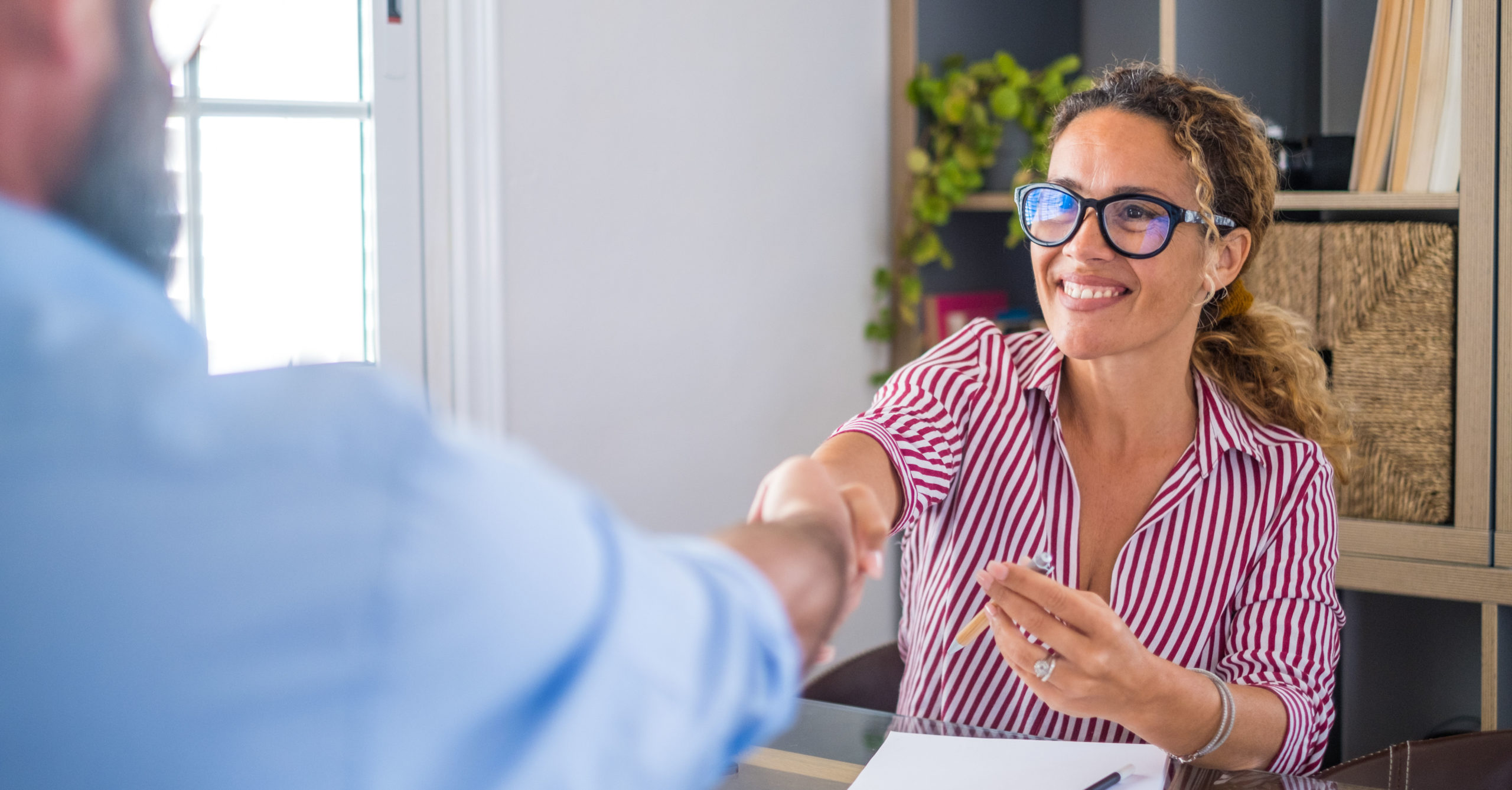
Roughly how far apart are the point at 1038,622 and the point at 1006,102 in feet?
6.09

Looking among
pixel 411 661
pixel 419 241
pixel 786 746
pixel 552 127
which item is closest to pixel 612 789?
pixel 411 661

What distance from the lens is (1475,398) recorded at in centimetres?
235

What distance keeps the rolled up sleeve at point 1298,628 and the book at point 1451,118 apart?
1.12 m

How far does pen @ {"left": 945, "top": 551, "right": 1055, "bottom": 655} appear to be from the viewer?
50.4 inches

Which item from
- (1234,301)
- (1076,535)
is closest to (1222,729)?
(1076,535)

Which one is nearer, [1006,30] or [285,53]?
[285,53]

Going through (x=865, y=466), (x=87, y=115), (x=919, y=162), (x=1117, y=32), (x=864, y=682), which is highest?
(x=1117, y=32)

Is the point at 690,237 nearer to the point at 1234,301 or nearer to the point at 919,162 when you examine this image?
the point at 919,162

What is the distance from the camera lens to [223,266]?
1752 mm

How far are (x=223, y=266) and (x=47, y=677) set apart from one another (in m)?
1.48

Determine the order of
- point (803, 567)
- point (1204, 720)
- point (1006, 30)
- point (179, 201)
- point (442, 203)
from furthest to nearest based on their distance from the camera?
point (1006, 30) < point (442, 203) < point (1204, 720) < point (803, 567) < point (179, 201)

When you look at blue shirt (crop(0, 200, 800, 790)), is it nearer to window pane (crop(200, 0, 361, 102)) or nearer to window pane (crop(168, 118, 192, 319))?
window pane (crop(168, 118, 192, 319))

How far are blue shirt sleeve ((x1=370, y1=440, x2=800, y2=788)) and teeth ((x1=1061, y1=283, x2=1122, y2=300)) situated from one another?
1146 millimetres

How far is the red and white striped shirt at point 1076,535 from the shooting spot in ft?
4.88
